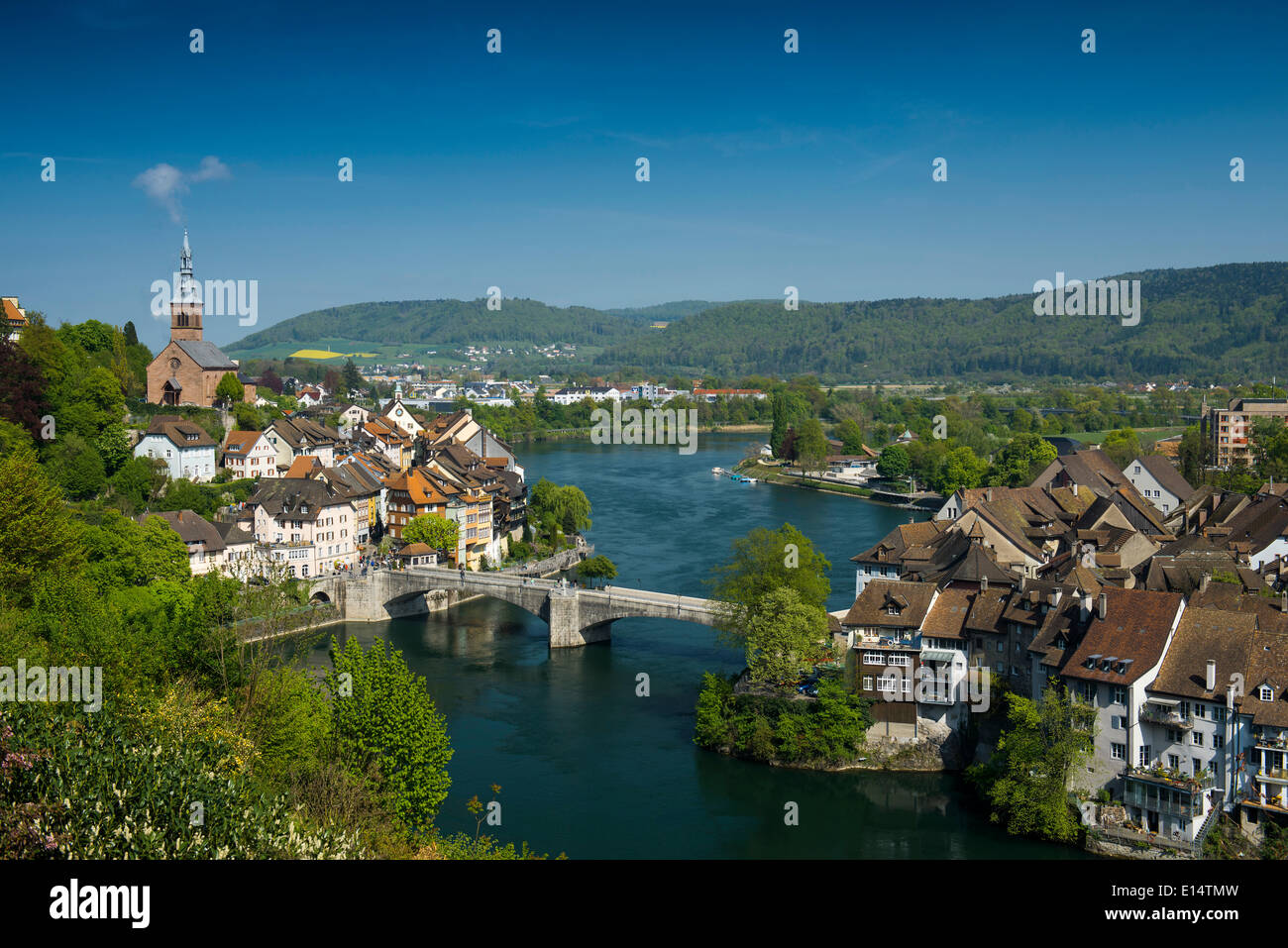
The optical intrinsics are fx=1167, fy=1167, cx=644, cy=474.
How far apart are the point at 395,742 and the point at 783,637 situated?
9857 mm

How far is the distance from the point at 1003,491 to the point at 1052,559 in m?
5.66

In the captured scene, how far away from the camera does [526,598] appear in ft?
109

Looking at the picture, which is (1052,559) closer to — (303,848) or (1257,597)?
(1257,597)

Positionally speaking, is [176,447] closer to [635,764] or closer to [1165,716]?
[635,764]

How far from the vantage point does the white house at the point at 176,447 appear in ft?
133

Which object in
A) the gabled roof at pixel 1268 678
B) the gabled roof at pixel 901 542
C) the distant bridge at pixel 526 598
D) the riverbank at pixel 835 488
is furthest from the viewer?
the riverbank at pixel 835 488

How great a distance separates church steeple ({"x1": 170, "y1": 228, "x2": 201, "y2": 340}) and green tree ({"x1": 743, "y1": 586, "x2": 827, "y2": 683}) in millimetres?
33886

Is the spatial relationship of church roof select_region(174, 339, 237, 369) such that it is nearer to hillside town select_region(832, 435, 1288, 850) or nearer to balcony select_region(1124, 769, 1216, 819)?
hillside town select_region(832, 435, 1288, 850)

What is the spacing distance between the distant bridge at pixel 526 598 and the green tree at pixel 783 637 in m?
3.93

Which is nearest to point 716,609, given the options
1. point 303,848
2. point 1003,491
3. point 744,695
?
point 744,695

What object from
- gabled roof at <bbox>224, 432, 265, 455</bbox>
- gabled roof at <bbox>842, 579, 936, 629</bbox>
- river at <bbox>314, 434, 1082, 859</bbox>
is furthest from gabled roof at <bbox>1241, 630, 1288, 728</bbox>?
gabled roof at <bbox>224, 432, 265, 455</bbox>

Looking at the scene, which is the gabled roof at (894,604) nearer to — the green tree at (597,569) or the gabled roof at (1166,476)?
the green tree at (597,569)

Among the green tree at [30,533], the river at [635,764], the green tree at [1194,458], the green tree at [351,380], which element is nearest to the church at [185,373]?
the river at [635,764]

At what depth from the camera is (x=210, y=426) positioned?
4475 centimetres
